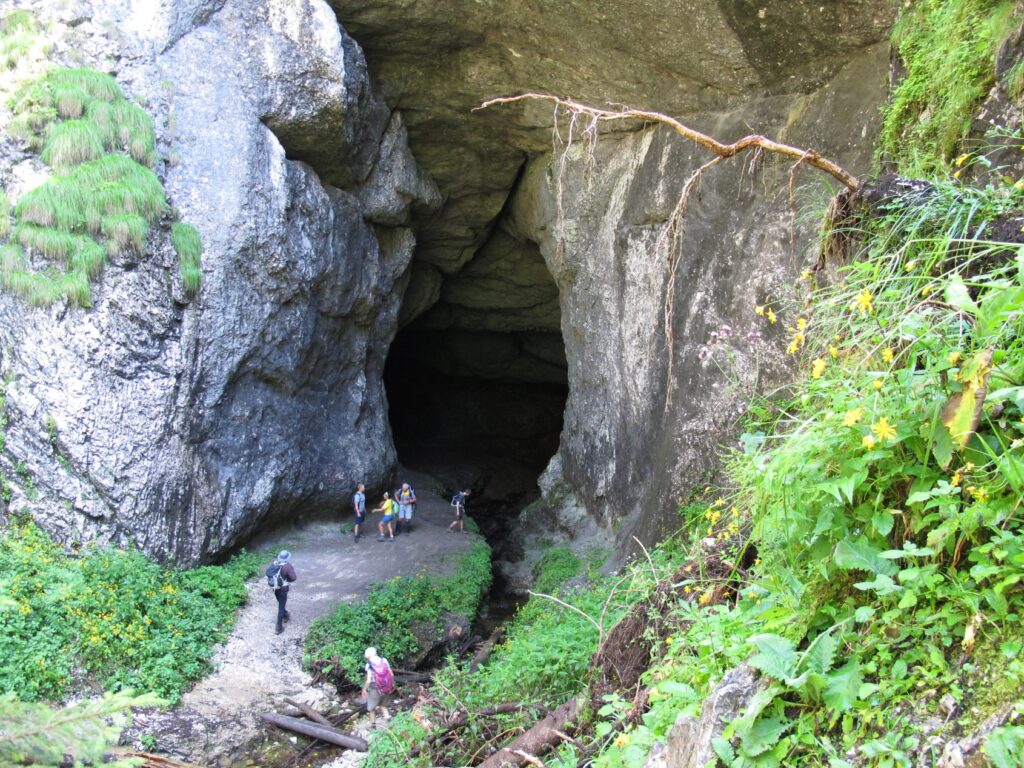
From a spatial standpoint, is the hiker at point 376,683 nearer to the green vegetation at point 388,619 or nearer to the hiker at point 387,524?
the green vegetation at point 388,619

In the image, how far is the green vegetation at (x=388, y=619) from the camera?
9.23 metres

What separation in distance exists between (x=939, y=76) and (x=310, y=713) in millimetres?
8165

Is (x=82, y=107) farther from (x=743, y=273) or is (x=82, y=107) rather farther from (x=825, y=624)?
(x=825, y=624)

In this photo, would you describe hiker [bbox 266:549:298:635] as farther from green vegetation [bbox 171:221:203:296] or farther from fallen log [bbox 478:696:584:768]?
fallen log [bbox 478:696:584:768]

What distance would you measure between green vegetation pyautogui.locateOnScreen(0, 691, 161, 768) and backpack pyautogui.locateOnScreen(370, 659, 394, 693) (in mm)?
5616

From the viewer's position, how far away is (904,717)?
2385mm

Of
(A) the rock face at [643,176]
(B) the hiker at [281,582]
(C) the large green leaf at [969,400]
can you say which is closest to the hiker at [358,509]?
(B) the hiker at [281,582]

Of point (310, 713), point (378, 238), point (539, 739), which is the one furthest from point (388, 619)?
point (378, 238)

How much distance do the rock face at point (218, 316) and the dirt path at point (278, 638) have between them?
0.96 meters

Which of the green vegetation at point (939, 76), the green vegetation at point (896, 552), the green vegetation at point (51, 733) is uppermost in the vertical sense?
the green vegetation at point (939, 76)

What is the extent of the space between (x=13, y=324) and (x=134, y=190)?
2187mm

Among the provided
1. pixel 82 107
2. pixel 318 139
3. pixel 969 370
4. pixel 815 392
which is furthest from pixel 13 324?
pixel 969 370

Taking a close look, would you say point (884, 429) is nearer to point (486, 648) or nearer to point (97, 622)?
point (486, 648)

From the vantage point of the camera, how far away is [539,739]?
5242mm
